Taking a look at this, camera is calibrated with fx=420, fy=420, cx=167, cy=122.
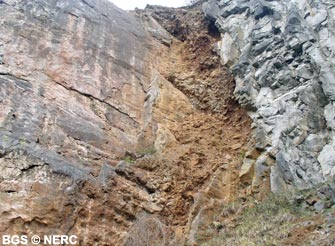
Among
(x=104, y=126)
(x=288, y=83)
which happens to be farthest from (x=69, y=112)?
(x=288, y=83)

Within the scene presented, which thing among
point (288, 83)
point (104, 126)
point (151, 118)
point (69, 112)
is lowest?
point (104, 126)

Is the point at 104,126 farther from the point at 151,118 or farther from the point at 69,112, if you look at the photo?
the point at 151,118

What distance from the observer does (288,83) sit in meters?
10.7

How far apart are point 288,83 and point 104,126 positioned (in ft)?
15.7

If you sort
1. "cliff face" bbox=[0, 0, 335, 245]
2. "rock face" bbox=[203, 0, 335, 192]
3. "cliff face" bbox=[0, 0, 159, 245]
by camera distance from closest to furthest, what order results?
"cliff face" bbox=[0, 0, 159, 245] < "cliff face" bbox=[0, 0, 335, 245] < "rock face" bbox=[203, 0, 335, 192]

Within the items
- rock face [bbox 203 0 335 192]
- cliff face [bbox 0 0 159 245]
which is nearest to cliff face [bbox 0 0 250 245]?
cliff face [bbox 0 0 159 245]

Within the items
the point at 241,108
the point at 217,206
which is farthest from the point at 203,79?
the point at 217,206

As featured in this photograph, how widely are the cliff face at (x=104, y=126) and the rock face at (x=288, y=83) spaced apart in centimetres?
81

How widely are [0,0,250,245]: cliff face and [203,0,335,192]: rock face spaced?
0.81m

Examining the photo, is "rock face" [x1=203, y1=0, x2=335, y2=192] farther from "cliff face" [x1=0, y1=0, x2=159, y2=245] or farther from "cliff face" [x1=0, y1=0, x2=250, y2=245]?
"cliff face" [x1=0, y1=0, x2=159, y2=245]

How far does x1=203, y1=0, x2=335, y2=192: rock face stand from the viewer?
913 centimetres

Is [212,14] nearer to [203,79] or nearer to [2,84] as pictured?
[203,79]

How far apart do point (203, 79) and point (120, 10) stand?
4.34 meters

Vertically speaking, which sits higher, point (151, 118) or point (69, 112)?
point (151, 118)
